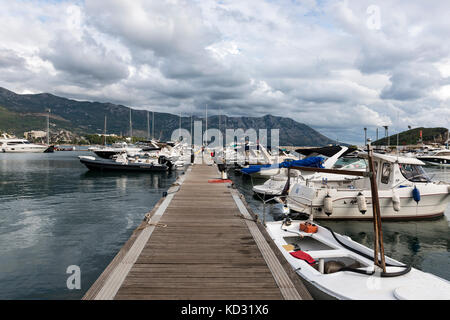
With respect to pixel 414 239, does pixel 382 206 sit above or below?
above

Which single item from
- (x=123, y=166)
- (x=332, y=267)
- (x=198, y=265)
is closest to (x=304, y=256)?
(x=332, y=267)

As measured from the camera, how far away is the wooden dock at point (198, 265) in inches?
173

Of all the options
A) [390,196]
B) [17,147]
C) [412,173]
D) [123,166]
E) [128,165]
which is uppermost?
[17,147]

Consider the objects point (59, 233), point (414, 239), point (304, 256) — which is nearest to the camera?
point (304, 256)

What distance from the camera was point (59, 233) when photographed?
12.5 meters

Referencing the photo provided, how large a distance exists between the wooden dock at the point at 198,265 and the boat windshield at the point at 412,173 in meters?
10.5

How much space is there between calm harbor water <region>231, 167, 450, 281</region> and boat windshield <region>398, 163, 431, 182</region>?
2306 mm

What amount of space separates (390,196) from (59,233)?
53.3ft

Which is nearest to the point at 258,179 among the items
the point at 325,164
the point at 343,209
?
the point at 325,164

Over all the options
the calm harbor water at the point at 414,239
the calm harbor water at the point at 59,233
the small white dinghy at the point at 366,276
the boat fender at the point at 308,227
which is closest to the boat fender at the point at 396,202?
the calm harbor water at the point at 414,239

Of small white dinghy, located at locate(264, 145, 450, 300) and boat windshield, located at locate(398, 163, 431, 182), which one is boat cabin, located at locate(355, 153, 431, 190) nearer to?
boat windshield, located at locate(398, 163, 431, 182)

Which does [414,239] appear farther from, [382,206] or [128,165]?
[128,165]
